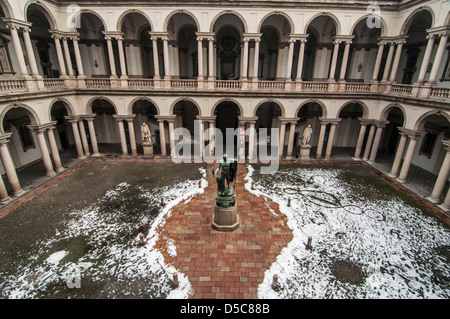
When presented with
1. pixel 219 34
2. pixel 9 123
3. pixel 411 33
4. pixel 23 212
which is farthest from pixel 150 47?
pixel 411 33

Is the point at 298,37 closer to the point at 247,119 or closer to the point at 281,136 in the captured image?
the point at 247,119

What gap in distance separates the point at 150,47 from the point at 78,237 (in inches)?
793

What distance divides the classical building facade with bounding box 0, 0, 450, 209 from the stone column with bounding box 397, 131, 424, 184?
0.31ft

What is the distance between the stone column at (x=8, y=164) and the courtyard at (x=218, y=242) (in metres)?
0.92

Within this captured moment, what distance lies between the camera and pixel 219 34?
24.4m

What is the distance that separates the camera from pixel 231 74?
2595cm

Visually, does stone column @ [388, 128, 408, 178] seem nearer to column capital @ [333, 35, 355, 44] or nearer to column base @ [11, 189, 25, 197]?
column capital @ [333, 35, 355, 44]

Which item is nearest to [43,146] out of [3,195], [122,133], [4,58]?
[3,195]

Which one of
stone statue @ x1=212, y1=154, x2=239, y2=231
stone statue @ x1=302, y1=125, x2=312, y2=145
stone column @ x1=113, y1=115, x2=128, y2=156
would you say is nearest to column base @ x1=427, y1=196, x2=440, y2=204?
stone statue @ x1=302, y1=125, x2=312, y2=145

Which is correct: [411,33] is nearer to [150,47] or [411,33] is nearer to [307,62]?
[307,62]

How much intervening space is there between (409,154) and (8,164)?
26992 mm

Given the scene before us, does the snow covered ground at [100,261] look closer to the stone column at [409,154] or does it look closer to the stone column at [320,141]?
the stone column at [320,141]

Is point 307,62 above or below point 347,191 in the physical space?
above

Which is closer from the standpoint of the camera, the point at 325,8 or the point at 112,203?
the point at 112,203
